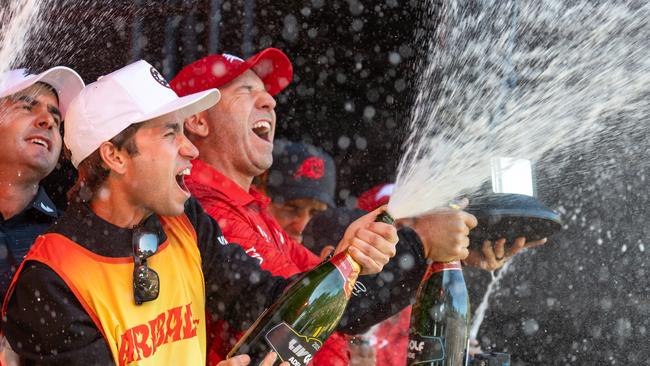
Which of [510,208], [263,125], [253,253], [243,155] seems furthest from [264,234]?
[510,208]

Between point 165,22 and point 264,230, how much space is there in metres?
1.51

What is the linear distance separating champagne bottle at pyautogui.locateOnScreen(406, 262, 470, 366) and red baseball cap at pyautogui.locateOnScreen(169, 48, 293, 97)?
870 mm

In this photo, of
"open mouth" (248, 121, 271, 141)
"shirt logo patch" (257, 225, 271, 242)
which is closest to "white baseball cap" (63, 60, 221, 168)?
"shirt logo patch" (257, 225, 271, 242)

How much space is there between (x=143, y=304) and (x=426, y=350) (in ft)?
2.12

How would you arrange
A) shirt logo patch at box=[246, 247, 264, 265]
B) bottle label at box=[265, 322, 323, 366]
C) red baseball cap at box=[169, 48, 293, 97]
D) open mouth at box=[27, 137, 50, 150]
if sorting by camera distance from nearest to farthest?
bottle label at box=[265, 322, 323, 366]
shirt logo patch at box=[246, 247, 264, 265]
open mouth at box=[27, 137, 50, 150]
red baseball cap at box=[169, 48, 293, 97]

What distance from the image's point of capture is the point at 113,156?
6.56 ft

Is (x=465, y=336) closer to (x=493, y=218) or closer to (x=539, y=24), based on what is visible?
(x=493, y=218)

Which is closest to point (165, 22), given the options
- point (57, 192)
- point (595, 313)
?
point (57, 192)

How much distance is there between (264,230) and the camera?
8.16 ft

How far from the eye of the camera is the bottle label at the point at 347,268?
1.84 m

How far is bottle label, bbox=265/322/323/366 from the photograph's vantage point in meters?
1.71

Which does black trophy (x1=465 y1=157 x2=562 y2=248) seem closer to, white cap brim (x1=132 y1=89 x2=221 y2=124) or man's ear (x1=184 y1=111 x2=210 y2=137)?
white cap brim (x1=132 y1=89 x2=221 y2=124)

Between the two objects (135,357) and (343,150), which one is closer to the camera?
(135,357)

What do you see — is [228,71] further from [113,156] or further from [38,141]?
[113,156]
